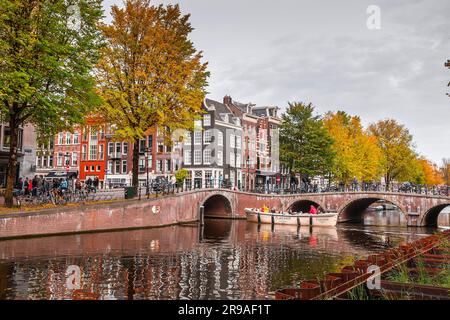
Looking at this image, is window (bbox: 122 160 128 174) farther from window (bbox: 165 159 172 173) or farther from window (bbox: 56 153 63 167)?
window (bbox: 56 153 63 167)

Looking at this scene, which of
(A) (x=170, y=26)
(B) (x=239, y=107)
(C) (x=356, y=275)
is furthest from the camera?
(B) (x=239, y=107)

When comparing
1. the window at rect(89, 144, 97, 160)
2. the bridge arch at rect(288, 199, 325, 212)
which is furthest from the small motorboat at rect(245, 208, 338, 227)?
the window at rect(89, 144, 97, 160)

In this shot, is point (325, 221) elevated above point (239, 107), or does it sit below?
below

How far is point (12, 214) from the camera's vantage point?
71.7ft

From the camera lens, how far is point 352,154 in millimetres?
59969

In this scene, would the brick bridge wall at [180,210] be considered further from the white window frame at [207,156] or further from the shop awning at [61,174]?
the shop awning at [61,174]

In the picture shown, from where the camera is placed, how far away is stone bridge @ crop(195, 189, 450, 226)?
4185cm

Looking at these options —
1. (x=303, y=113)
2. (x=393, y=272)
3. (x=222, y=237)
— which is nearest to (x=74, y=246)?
(x=222, y=237)

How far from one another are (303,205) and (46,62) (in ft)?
132

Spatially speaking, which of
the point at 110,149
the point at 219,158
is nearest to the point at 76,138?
the point at 110,149

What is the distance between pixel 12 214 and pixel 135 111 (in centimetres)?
1098

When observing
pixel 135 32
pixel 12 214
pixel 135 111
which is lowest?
pixel 12 214

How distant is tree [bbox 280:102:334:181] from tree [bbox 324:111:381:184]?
277 centimetres
